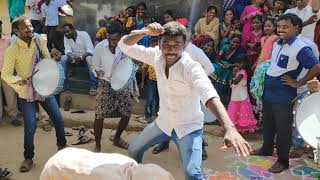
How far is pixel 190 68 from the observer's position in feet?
12.3

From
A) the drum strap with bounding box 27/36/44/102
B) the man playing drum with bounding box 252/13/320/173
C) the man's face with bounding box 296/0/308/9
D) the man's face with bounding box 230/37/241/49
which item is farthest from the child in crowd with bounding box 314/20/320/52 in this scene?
the drum strap with bounding box 27/36/44/102

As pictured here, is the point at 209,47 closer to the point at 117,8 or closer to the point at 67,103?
Result: the point at 117,8

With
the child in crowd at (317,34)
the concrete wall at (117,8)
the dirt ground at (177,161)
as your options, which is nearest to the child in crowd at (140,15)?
the concrete wall at (117,8)

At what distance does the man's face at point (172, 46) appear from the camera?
12.2ft

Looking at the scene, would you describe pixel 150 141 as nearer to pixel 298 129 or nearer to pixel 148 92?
pixel 298 129

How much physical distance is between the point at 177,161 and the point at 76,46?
9.85 feet

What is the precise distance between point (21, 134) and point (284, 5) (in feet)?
13.5

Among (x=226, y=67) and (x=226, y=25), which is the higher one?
(x=226, y=25)

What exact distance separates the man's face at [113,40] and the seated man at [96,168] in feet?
11.0

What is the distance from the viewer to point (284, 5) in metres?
6.83

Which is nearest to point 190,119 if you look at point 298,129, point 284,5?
point 298,129

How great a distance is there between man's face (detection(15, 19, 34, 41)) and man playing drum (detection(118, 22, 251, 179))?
1609 mm

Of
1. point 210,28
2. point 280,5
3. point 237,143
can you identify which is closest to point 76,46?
point 210,28

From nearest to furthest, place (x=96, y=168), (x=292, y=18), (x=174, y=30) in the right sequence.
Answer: (x=96, y=168) → (x=174, y=30) → (x=292, y=18)
